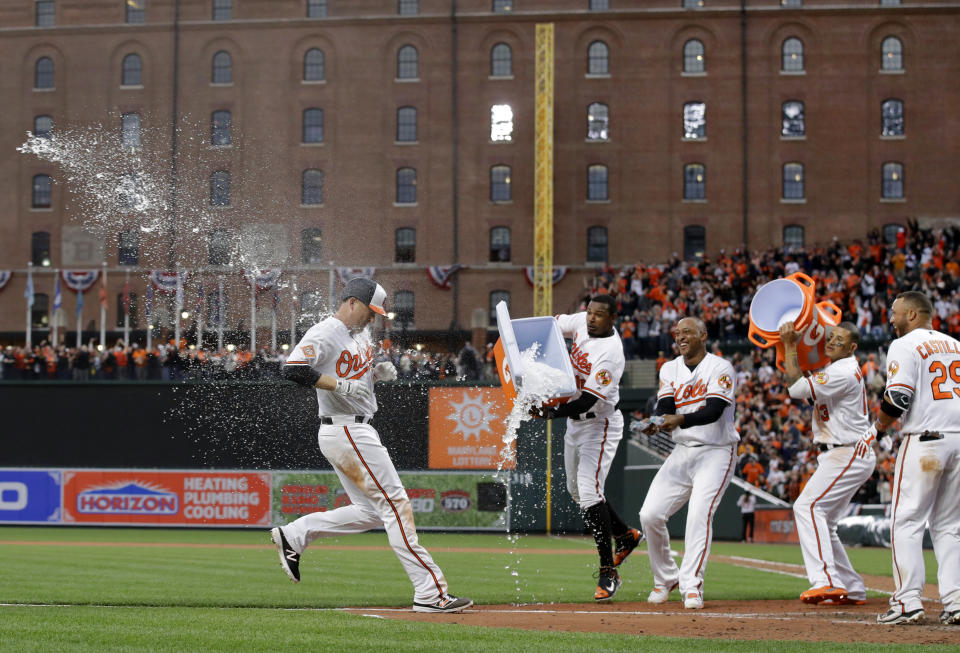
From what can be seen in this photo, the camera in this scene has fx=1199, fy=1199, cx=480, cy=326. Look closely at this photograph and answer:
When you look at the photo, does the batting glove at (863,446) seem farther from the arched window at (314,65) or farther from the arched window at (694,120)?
the arched window at (314,65)

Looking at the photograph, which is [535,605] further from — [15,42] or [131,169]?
[15,42]

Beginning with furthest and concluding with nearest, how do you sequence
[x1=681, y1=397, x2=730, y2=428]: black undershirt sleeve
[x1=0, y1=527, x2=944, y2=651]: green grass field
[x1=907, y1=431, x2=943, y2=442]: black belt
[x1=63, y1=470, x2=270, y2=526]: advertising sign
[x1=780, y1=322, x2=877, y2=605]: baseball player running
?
1. [x1=63, y1=470, x2=270, y2=526]: advertising sign
2. [x1=780, y1=322, x2=877, y2=605]: baseball player running
3. [x1=681, y1=397, x2=730, y2=428]: black undershirt sleeve
4. [x1=907, y1=431, x2=943, y2=442]: black belt
5. [x1=0, y1=527, x2=944, y2=651]: green grass field

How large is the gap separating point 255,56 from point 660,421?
2164 inches

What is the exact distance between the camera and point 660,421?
1056 centimetres

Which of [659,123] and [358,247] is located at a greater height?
[659,123]

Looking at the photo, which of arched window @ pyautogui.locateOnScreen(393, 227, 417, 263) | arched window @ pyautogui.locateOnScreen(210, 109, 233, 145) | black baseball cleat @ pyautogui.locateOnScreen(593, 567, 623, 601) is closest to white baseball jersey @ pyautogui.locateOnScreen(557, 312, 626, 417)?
black baseball cleat @ pyautogui.locateOnScreen(593, 567, 623, 601)

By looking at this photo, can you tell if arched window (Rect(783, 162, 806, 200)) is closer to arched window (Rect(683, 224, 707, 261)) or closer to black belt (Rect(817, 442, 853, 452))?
arched window (Rect(683, 224, 707, 261))

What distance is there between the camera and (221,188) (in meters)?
59.8

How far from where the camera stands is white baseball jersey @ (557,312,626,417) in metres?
10.9

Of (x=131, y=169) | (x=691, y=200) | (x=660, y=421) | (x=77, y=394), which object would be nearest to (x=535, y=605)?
(x=660, y=421)

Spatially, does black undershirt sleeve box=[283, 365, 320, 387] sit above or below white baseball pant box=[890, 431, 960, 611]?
above

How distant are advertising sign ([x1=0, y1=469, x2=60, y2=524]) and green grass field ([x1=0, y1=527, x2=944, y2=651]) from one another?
20.7 feet

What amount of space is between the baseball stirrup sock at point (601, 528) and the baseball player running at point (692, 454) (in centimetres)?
34

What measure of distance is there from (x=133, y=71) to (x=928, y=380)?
190 feet
